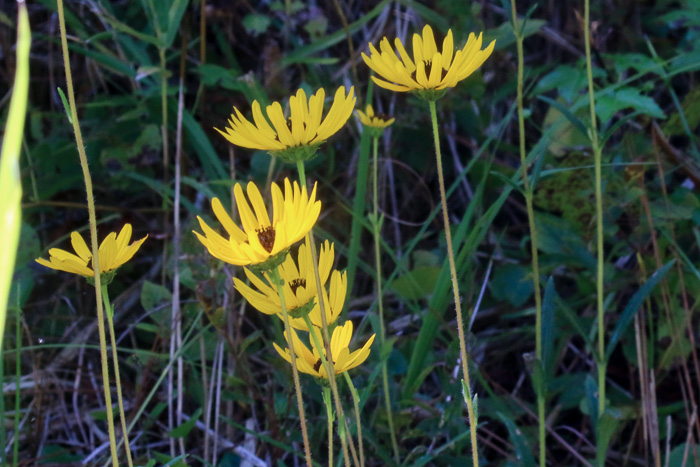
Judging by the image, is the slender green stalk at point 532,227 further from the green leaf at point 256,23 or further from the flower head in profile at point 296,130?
the green leaf at point 256,23

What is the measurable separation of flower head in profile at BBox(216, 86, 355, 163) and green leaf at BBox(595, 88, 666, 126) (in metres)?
0.69

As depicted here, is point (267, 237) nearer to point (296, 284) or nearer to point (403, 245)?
point (296, 284)

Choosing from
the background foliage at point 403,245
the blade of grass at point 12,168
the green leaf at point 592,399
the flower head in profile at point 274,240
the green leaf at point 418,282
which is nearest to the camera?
the blade of grass at point 12,168

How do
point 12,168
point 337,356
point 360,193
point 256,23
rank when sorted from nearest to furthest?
1. point 12,168
2. point 337,356
3. point 360,193
4. point 256,23

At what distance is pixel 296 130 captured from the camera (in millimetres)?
745

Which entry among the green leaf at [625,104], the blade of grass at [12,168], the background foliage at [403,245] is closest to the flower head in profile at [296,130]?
the background foliage at [403,245]

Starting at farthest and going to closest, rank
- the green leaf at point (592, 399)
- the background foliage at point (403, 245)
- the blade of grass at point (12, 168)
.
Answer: the background foliage at point (403, 245) → the green leaf at point (592, 399) → the blade of grass at point (12, 168)

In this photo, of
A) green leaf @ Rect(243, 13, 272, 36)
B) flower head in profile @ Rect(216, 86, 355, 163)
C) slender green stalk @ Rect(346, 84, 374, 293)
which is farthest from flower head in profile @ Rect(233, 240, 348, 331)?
green leaf @ Rect(243, 13, 272, 36)

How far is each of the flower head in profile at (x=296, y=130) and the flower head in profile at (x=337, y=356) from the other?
0.21 metres

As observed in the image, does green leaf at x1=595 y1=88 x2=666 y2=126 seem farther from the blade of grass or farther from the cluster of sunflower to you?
the blade of grass

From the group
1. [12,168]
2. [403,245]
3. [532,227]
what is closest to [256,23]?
[403,245]

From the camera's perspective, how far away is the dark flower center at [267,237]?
26.6 inches

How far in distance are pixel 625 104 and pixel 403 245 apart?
1.90 feet

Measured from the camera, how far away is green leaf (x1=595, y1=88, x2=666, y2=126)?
4.17 ft
